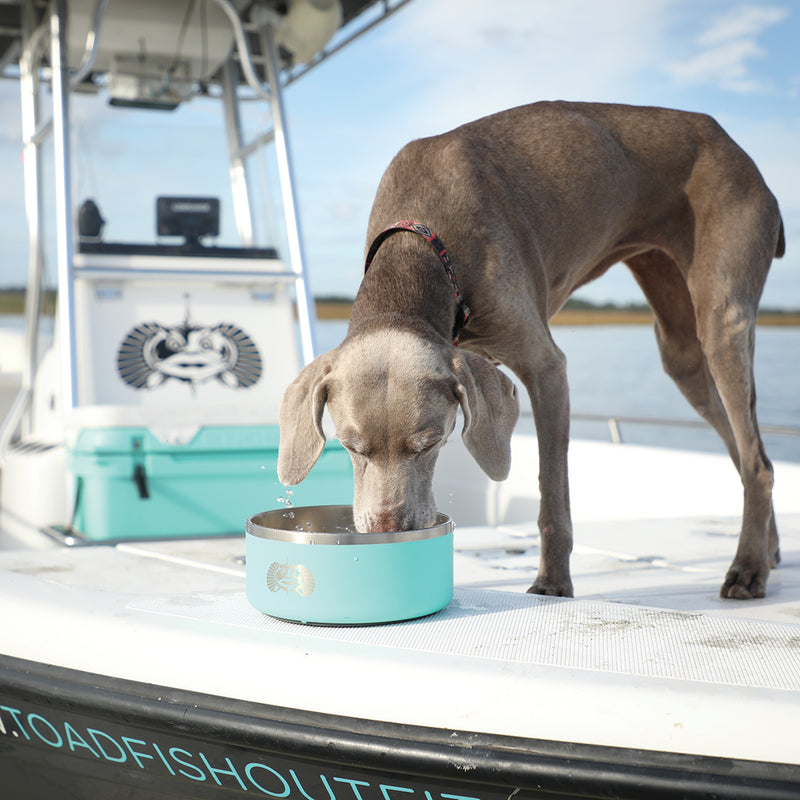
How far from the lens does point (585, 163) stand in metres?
2.47

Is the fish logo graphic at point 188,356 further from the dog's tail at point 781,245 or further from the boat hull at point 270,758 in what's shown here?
the boat hull at point 270,758

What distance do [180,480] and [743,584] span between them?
229cm

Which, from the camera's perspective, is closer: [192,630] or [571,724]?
[571,724]

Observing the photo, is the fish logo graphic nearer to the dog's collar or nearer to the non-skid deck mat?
the dog's collar

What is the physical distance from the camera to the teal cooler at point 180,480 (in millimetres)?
3654

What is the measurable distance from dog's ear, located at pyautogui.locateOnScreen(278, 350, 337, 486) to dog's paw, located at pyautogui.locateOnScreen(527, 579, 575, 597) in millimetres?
595

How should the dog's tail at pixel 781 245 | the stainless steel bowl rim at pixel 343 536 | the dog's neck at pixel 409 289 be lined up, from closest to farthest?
the stainless steel bowl rim at pixel 343 536 < the dog's neck at pixel 409 289 < the dog's tail at pixel 781 245

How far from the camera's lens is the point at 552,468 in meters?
2.21

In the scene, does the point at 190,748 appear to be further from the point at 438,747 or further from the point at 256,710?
the point at 438,747

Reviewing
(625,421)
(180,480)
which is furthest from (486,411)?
(625,421)

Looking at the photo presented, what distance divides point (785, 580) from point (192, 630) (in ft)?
5.28

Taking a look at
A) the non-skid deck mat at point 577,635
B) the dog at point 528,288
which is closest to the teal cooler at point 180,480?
the dog at point 528,288

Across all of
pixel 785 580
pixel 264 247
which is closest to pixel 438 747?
pixel 785 580

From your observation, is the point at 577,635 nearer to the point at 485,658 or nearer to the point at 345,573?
the point at 485,658
